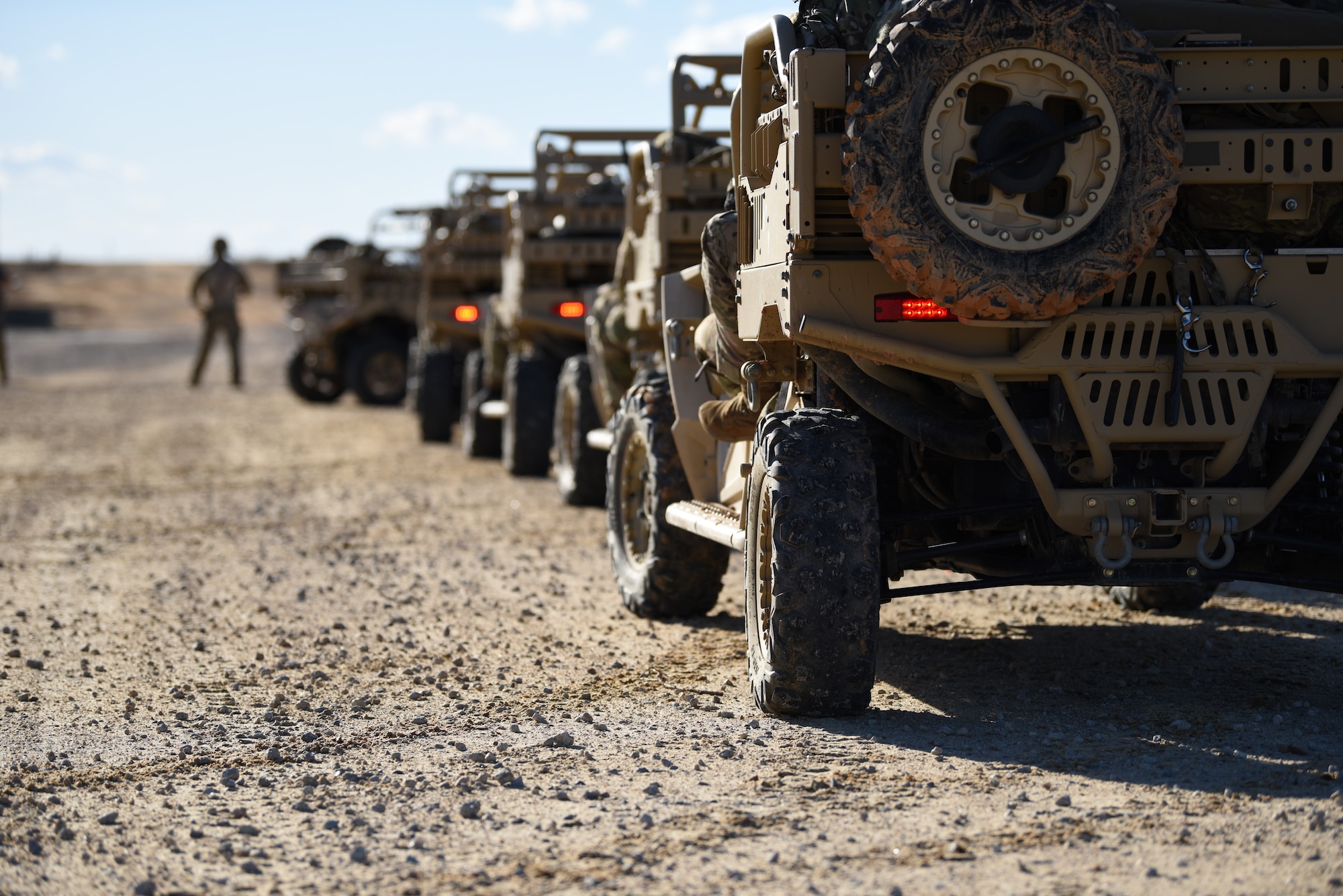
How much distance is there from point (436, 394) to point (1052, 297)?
11.8 m

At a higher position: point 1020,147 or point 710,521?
point 1020,147

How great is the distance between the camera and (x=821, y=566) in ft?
15.1

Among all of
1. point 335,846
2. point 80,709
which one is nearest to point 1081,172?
point 335,846

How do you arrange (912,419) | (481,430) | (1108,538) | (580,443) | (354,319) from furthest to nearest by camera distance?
(354,319)
(481,430)
(580,443)
(912,419)
(1108,538)

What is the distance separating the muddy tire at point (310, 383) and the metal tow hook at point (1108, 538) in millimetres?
18193

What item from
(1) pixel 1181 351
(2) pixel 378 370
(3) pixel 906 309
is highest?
(3) pixel 906 309

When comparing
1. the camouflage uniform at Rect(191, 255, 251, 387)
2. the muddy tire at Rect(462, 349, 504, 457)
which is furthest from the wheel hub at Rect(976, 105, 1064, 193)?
the camouflage uniform at Rect(191, 255, 251, 387)

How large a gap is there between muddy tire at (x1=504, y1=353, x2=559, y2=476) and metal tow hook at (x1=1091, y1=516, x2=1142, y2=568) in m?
8.01

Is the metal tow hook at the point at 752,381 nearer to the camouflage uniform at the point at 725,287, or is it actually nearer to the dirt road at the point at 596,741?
the camouflage uniform at the point at 725,287

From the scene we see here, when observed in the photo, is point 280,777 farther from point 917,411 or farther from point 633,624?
point 633,624

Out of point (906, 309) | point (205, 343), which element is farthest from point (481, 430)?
point (205, 343)

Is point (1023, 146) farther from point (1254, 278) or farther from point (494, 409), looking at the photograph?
point (494, 409)

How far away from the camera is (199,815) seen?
4.08 m

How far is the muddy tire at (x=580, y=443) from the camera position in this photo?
1056cm
